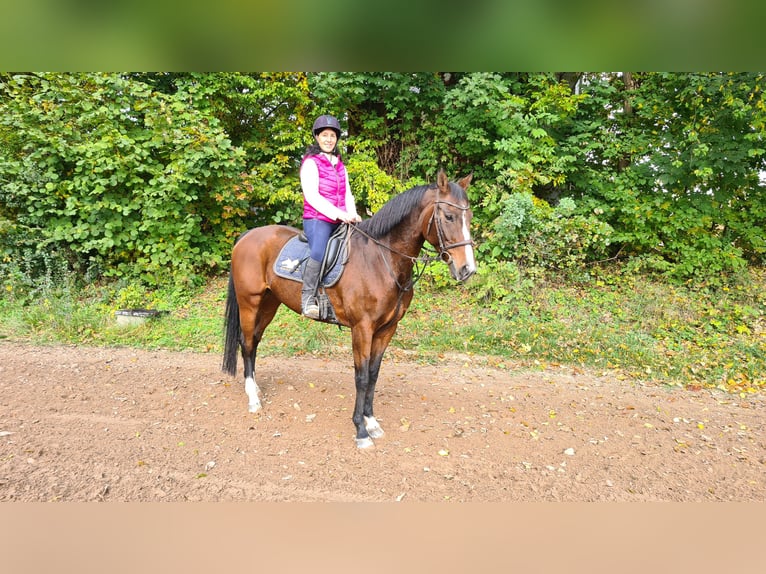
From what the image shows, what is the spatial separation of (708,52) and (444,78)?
9.29m

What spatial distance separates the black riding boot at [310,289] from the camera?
391 centimetres

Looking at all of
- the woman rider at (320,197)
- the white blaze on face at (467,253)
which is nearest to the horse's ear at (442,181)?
the white blaze on face at (467,253)

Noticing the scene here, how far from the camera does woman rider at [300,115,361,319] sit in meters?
3.81

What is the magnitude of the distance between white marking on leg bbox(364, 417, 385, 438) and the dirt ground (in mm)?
85

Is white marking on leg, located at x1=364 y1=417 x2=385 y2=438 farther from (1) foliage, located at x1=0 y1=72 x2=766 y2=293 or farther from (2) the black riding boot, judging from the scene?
(1) foliage, located at x1=0 y1=72 x2=766 y2=293

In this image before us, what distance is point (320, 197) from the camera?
3.82m

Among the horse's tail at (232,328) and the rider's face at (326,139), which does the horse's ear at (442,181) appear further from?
the horse's tail at (232,328)

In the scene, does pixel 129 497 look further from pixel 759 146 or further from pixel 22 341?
pixel 759 146

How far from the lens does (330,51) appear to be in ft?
5.73

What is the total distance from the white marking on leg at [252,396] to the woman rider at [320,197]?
1278 millimetres

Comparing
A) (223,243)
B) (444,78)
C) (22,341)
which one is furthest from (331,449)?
(444,78)

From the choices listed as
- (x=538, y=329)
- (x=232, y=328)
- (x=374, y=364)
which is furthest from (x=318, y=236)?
(x=538, y=329)

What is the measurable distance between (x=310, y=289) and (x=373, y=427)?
1560 mm

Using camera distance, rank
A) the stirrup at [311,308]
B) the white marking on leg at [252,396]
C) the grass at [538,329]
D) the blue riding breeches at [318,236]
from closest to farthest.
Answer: the blue riding breeches at [318,236] < the stirrup at [311,308] < the white marking on leg at [252,396] < the grass at [538,329]
